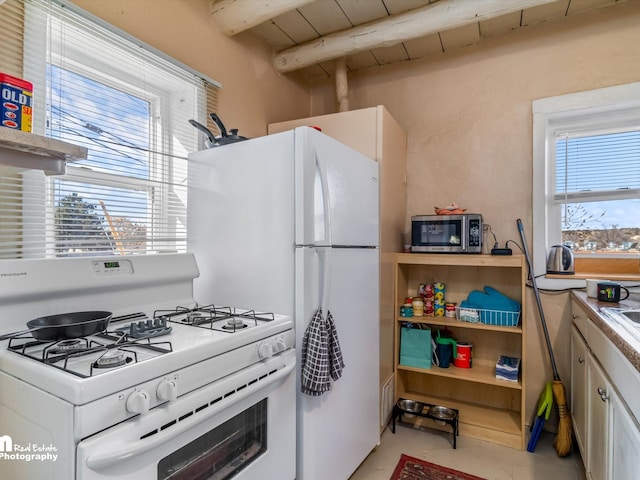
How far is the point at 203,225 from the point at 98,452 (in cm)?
115

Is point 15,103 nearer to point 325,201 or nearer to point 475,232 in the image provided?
point 325,201

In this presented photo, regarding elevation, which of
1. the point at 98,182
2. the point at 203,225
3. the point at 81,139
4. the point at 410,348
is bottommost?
the point at 410,348

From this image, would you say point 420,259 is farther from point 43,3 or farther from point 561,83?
point 43,3

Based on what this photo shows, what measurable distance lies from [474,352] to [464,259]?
0.76m

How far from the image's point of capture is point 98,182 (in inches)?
60.9

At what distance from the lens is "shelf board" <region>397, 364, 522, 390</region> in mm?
2145

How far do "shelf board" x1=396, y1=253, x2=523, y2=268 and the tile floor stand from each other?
1103 millimetres

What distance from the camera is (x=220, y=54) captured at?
215 cm

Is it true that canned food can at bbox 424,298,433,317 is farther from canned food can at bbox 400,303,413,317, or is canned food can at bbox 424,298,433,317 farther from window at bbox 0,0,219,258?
window at bbox 0,0,219,258

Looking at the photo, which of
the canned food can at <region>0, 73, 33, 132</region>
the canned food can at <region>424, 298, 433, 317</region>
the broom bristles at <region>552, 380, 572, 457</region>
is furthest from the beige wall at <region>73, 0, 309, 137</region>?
the broom bristles at <region>552, 380, 572, 457</region>

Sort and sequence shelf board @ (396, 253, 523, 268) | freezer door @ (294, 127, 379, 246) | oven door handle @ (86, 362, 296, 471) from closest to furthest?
oven door handle @ (86, 362, 296, 471), freezer door @ (294, 127, 379, 246), shelf board @ (396, 253, 523, 268)

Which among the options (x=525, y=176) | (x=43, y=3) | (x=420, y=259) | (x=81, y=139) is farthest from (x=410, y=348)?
(x=43, y=3)

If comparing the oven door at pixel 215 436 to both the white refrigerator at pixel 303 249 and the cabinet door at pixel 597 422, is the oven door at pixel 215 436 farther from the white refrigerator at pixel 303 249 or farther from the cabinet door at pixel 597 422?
the cabinet door at pixel 597 422
